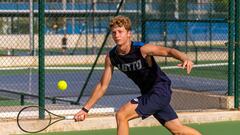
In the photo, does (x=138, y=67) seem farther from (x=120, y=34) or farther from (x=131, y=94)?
(x=131, y=94)

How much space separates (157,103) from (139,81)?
0.96ft

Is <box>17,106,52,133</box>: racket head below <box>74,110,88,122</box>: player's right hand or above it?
below

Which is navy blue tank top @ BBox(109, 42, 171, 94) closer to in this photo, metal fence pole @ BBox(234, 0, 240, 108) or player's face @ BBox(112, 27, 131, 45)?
player's face @ BBox(112, 27, 131, 45)

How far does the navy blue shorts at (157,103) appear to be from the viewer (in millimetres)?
6312

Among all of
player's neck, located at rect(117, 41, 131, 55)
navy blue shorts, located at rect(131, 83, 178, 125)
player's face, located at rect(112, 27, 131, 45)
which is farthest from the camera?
navy blue shorts, located at rect(131, 83, 178, 125)

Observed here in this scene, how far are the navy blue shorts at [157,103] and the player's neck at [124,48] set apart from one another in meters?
0.46

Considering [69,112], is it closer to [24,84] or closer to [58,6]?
[24,84]

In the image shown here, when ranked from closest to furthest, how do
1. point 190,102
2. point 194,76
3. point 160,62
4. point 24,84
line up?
point 190,102 → point 24,84 → point 194,76 → point 160,62

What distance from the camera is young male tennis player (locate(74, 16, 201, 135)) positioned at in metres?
6.10

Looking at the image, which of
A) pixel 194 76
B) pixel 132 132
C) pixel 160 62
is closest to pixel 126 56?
pixel 132 132

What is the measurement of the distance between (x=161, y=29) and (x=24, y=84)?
25.1ft

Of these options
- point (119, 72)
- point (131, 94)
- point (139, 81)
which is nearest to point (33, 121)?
point (139, 81)

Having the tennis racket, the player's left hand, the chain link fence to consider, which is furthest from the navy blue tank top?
the chain link fence

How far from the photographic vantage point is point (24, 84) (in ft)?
61.7
